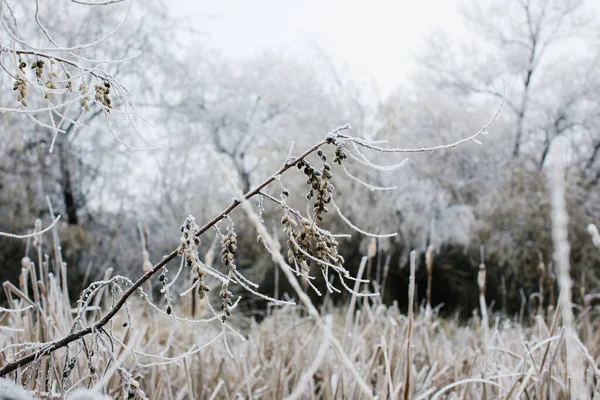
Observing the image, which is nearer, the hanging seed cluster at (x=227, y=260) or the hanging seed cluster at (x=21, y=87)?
the hanging seed cluster at (x=227, y=260)

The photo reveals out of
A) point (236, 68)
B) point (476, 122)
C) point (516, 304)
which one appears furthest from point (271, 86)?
point (516, 304)

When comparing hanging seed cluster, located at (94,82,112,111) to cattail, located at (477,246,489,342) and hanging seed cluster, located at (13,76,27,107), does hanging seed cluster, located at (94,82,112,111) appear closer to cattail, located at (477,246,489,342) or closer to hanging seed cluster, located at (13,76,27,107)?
hanging seed cluster, located at (13,76,27,107)

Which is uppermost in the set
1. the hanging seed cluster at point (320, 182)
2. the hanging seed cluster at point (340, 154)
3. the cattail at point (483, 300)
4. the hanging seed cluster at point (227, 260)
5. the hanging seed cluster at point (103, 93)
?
the hanging seed cluster at point (103, 93)

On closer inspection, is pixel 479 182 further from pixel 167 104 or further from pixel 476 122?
pixel 167 104

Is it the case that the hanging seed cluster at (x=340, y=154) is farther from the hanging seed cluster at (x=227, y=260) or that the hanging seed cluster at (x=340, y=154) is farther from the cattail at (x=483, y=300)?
the cattail at (x=483, y=300)

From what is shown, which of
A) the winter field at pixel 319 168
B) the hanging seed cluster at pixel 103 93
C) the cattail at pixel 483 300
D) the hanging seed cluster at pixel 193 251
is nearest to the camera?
the hanging seed cluster at pixel 193 251

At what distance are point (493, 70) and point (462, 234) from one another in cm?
625

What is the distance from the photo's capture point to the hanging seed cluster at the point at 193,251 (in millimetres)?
695

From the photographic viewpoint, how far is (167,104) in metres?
12.8

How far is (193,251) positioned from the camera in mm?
706

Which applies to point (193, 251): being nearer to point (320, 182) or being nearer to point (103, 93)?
point (320, 182)

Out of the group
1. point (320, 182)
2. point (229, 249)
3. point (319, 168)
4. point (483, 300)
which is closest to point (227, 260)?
point (229, 249)

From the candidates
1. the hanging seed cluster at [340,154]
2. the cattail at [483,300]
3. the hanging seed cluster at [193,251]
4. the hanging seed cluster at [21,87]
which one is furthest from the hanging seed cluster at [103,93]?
the cattail at [483,300]

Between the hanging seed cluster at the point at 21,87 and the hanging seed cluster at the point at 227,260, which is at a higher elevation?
the hanging seed cluster at the point at 21,87
